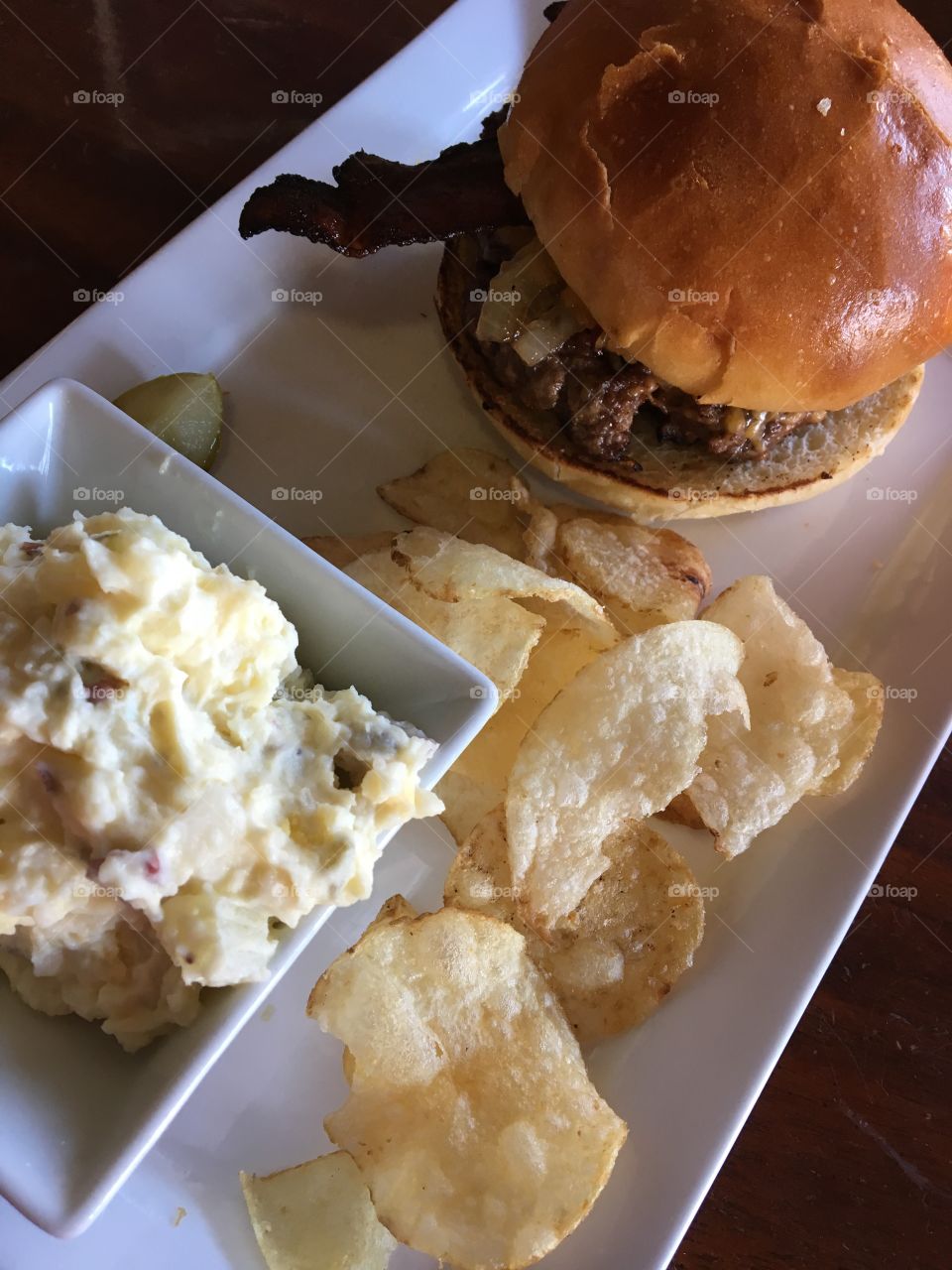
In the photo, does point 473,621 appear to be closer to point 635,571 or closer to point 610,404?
point 635,571

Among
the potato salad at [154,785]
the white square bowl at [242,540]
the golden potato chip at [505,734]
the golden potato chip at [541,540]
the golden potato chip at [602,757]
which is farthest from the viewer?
the golden potato chip at [541,540]

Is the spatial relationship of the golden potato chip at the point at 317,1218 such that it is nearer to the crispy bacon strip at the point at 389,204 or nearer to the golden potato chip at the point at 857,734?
the golden potato chip at the point at 857,734

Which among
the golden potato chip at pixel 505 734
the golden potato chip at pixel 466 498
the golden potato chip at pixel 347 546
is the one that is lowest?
the golden potato chip at pixel 505 734

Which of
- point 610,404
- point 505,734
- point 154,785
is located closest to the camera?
point 154,785

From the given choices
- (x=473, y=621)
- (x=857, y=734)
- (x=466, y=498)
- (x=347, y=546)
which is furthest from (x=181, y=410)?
(x=857, y=734)

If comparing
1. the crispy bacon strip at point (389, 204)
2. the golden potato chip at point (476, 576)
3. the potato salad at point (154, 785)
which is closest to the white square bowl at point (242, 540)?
the potato salad at point (154, 785)

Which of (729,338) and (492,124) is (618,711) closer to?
(729,338)

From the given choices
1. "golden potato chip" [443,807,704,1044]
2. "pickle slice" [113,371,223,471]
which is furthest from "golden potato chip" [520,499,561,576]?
"pickle slice" [113,371,223,471]

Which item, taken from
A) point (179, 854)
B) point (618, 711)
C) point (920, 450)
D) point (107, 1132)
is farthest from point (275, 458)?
point (920, 450)
